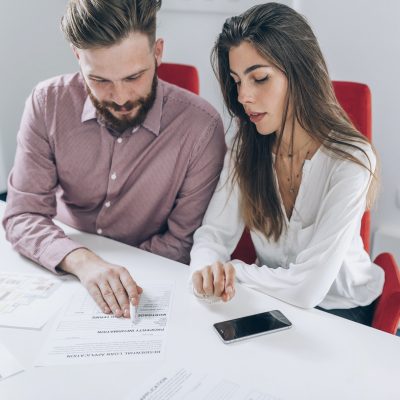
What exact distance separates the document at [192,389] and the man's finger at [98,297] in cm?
24

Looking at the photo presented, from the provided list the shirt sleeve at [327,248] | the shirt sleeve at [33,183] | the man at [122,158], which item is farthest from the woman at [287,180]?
the shirt sleeve at [33,183]

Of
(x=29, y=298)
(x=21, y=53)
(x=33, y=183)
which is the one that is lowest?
(x=29, y=298)

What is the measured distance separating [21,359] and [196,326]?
1.09 feet

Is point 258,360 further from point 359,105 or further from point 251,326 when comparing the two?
point 359,105

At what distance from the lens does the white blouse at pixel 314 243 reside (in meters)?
1.10

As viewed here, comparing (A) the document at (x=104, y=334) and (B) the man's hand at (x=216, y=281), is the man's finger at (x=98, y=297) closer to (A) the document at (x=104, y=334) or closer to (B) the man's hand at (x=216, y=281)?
(A) the document at (x=104, y=334)

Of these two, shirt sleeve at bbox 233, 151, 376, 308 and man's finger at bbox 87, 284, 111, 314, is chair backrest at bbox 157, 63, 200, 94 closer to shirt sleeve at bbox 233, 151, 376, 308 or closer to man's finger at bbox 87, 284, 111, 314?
shirt sleeve at bbox 233, 151, 376, 308

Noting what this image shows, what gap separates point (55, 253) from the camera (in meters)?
1.19

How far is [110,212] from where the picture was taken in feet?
4.78

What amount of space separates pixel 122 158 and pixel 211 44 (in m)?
1.05

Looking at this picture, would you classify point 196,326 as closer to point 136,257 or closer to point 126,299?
point 126,299

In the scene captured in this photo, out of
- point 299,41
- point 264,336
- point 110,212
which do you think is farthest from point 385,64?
point 264,336

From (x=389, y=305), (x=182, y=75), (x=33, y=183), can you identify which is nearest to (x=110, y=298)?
(x=33, y=183)

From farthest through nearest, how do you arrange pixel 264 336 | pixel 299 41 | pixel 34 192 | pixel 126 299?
pixel 34 192
pixel 299 41
pixel 126 299
pixel 264 336
